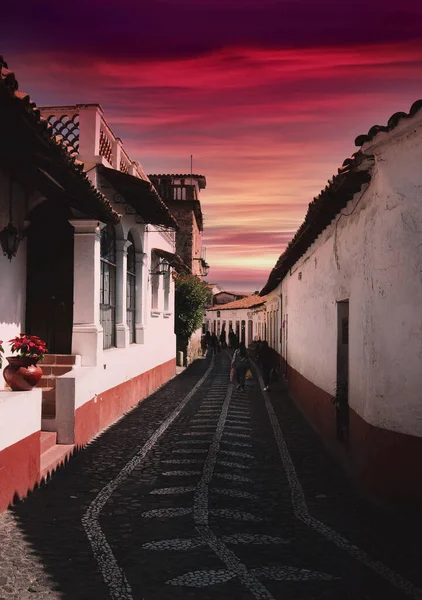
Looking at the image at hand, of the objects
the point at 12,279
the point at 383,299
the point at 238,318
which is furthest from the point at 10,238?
the point at 238,318

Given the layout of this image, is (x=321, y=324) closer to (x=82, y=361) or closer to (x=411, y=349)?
(x=82, y=361)

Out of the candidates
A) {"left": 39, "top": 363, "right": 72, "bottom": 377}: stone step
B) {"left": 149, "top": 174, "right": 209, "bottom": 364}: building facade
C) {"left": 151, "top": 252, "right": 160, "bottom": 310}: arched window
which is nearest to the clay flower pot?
{"left": 39, "top": 363, "right": 72, "bottom": 377}: stone step

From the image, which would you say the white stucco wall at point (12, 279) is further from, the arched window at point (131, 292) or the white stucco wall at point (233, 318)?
the white stucco wall at point (233, 318)

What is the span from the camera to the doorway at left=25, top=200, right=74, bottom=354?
10133mm

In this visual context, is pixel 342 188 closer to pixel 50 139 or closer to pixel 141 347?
pixel 50 139

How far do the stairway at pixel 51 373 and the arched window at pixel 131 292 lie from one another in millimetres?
4772

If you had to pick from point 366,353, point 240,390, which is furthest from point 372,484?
point 240,390

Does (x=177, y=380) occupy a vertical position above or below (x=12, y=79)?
below

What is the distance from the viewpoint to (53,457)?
7.91 m

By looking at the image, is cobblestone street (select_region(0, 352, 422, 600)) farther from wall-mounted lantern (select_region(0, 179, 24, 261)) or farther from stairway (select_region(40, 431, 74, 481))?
wall-mounted lantern (select_region(0, 179, 24, 261))

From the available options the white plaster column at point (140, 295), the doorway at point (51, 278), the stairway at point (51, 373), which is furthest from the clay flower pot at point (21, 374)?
the white plaster column at point (140, 295)

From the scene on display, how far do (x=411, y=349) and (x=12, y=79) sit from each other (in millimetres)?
4385

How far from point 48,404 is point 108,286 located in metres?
3.99

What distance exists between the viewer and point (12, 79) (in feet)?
15.3
